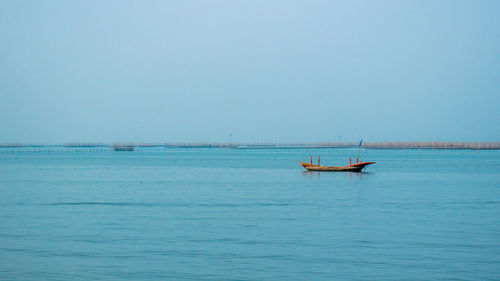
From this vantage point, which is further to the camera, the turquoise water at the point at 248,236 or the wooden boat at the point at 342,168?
the wooden boat at the point at 342,168

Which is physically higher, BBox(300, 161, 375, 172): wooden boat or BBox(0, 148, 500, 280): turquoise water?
BBox(300, 161, 375, 172): wooden boat

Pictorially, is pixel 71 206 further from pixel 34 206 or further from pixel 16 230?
pixel 16 230

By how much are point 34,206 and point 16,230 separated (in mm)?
8241

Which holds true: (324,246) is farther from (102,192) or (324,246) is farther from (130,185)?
(130,185)

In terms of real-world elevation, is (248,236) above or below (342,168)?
below

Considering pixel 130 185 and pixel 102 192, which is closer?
pixel 102 192

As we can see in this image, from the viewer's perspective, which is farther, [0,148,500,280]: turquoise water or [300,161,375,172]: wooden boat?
[300,161,375,172]: wooden boat

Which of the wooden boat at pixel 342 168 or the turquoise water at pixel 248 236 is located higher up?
the wooden boat at pixel 342 168

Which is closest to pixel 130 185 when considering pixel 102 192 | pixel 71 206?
pixel 102 192

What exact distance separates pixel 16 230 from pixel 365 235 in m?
12.2

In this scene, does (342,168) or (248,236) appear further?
(342,168)

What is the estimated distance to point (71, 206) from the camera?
2950 centimetres

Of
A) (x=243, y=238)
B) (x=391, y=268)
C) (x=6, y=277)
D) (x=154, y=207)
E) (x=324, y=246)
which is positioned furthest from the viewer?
(x=154, y=207)

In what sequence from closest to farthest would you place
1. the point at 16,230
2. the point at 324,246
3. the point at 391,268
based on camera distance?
the point at 391,268
the point at 324,246
the point at 16,230
